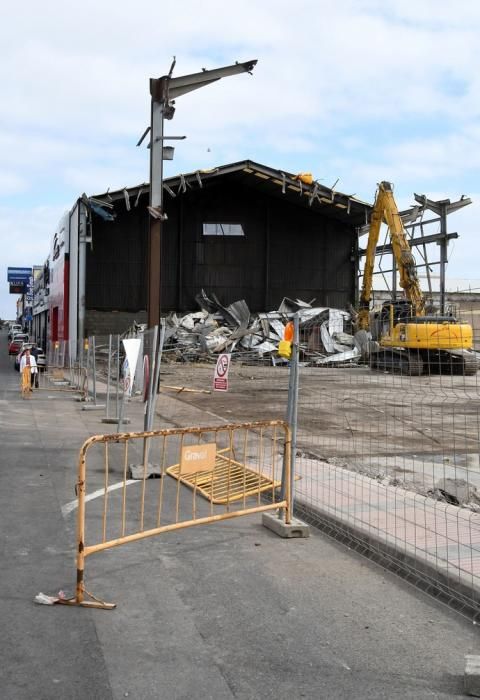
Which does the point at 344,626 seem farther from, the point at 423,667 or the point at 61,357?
the point at 61,357

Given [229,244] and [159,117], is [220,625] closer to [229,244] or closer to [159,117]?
[159,117]

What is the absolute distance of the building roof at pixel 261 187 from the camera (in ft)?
127

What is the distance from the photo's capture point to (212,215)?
4306 cm

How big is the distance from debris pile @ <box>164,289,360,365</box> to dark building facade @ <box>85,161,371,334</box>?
1767mm

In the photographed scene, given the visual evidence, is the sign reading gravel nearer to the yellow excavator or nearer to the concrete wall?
the yellow excavator

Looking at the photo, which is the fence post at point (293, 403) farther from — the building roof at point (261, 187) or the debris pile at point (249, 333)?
the building roof at point (261, 187)

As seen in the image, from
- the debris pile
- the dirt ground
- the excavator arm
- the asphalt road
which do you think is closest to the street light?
Answer: the dirt ground

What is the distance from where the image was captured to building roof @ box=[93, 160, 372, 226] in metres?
38.6

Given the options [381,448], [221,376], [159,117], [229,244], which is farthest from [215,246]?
[221,376]

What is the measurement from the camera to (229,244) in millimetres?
43312

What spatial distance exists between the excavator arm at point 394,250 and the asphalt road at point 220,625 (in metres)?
26.0

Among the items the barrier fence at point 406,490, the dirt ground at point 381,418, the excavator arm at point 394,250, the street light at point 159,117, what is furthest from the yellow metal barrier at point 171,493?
the excavator arm at point 394,250

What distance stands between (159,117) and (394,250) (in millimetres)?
20462

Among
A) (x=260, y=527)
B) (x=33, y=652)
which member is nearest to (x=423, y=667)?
(x=33, y=652)
